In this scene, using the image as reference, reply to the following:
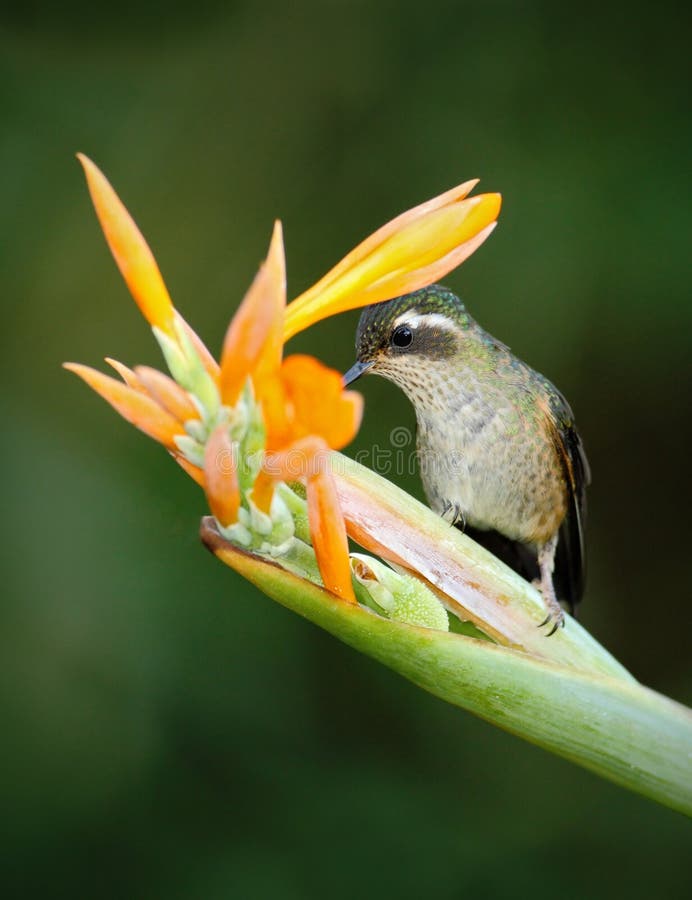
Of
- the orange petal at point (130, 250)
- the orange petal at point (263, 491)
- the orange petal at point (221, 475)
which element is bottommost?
the orange petal at point (263, 491)

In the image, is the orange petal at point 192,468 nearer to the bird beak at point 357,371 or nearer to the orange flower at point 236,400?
the orange flower at point 236,400

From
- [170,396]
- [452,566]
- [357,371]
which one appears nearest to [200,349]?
[170,396]

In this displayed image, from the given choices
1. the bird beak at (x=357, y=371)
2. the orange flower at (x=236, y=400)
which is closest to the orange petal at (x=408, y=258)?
the orange flower at (x=236, y=400)

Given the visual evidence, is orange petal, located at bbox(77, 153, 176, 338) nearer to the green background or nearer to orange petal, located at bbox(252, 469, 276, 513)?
orange petal, located at bbox(252, 469, 276, 513)

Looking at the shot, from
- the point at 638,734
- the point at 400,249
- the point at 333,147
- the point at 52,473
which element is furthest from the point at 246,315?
the point at 333,147

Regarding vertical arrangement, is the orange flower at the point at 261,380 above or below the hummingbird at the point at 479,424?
above

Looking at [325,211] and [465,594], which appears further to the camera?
[325,211]

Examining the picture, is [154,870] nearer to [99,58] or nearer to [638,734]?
[638,734]
